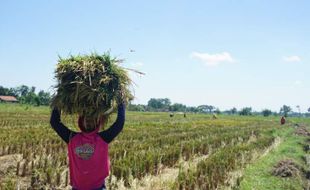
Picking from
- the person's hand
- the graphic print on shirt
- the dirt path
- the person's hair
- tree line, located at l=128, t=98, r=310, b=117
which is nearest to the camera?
the graphic print on shirt

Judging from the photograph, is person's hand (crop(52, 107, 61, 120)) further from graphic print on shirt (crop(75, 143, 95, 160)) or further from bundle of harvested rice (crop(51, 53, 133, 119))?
graphic print on shirt (crop(75, 143, 95, 160))

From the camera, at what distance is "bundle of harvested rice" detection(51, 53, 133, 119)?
3684 millimetres

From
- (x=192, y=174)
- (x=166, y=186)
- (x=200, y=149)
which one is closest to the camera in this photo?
(x=166, y=186)

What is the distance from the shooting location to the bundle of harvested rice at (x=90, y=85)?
368 centimetres

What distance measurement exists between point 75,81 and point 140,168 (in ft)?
18.0

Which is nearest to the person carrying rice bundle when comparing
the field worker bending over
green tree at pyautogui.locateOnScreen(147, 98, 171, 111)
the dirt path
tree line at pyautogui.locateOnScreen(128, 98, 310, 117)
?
the field worker bending over

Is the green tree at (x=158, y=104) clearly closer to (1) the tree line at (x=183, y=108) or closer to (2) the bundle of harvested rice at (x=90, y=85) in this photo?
(1) the tree line at (x=183, y=108)

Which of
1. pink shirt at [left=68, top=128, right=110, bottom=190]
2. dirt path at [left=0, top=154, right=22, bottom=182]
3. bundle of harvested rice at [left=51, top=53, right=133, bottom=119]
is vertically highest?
bundle of harvested rice at [left=51, top=53, right=133, bottom=119]

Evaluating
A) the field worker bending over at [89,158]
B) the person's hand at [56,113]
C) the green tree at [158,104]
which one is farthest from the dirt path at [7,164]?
the green tree at [158,104]

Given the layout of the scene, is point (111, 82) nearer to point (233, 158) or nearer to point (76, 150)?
point (76, 150)

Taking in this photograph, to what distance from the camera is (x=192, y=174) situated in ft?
27.5

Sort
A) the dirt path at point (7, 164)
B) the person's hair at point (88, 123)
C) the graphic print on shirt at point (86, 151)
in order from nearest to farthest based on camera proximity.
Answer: the graphic print on shirt at point (86, 151) → the person's hair at point (88, 123) → the dirt path at point (7, 164)

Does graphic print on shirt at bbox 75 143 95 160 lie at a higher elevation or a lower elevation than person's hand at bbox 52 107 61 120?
lower

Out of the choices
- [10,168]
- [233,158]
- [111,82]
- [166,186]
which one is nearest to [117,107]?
[111,82]
